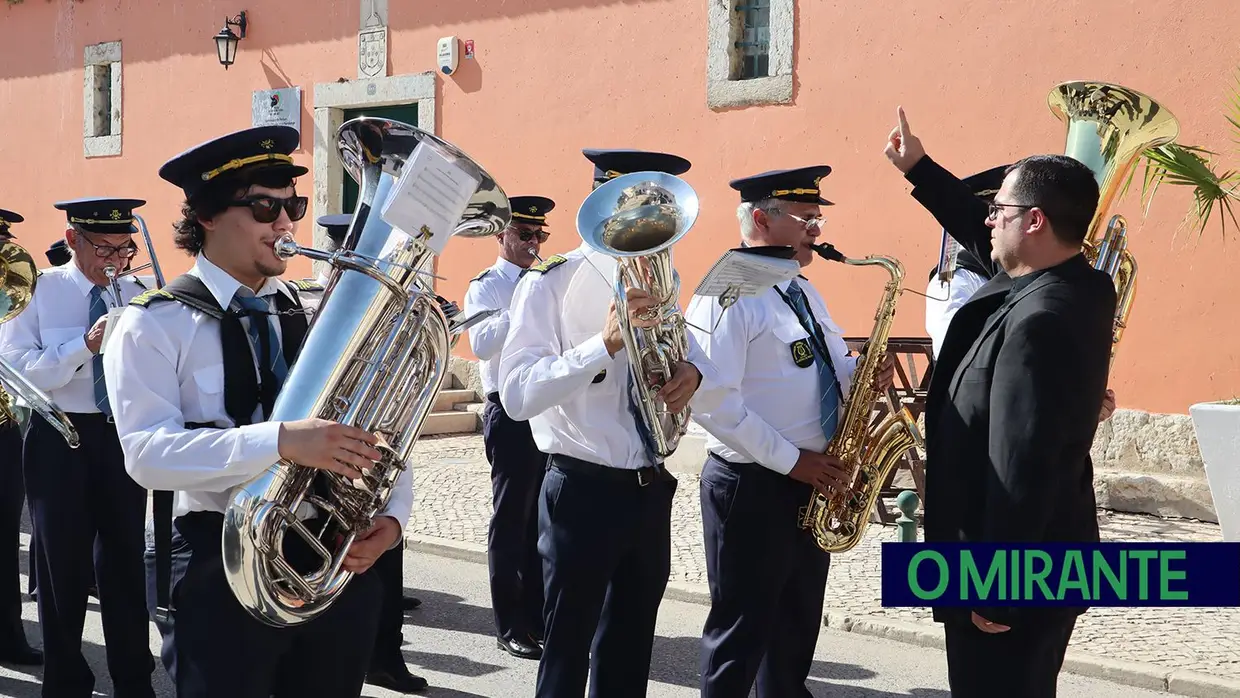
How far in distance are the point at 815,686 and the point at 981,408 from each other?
251cm

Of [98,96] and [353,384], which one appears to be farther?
[98,96]

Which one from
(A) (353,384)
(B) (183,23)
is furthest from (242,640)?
(B) (183,23)

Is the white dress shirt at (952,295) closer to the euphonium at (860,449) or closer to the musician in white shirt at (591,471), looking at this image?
the euphonium at (860,449)

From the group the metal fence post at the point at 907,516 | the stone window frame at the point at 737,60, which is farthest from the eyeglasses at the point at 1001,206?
the stone window frame at the point at 737,60

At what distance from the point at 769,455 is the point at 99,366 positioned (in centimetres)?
276

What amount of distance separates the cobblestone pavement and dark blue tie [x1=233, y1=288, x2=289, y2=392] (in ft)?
12.7

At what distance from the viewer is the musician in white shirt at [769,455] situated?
4105mm

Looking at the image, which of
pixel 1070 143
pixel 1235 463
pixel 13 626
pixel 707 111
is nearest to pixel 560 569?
pixel 1070 143

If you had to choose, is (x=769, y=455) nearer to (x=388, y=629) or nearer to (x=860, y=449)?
(x=860, y=449)

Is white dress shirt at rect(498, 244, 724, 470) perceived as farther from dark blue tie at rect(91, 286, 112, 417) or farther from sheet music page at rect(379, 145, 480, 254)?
dark blue tie at rect(91, 286, 112, 417)

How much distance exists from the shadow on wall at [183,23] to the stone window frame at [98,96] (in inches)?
5.9

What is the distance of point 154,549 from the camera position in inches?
125

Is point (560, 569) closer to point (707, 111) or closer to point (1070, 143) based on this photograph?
point (1070, 143)

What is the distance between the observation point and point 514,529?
5.99 meters
